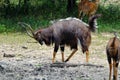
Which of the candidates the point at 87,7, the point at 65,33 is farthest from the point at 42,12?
the point at 65,33

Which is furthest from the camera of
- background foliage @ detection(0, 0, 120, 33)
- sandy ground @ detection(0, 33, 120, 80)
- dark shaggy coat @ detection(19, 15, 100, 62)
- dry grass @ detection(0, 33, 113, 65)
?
background foliage @ detection(0, 0, 120, 33)

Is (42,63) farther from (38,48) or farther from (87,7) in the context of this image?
(87,7)

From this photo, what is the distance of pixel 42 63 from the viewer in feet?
43.1

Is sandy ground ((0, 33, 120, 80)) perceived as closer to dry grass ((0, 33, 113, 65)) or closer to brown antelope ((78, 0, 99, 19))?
dry grass ((0, 33, 113, 65))

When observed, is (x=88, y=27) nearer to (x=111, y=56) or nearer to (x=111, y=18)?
(x=111, y=56)

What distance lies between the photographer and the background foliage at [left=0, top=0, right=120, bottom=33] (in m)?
21.2

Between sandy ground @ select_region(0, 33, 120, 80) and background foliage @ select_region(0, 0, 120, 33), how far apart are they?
263cm

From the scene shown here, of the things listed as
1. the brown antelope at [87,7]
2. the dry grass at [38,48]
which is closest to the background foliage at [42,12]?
the brown antelope at [87,7]

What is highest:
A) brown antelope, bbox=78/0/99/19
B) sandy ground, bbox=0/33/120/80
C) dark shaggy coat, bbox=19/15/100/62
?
brown antelope, bbox=78/0/99/19

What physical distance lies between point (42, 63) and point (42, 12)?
382 inches

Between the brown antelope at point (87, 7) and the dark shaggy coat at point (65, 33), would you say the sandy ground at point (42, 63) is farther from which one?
the brown antelope at point (87, 7)

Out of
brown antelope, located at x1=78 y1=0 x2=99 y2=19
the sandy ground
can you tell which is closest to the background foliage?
brown antelope, located at x1=78 y1=0 x2=99 y2=19

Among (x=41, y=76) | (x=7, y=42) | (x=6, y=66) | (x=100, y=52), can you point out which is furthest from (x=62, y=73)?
(x=7, y=42)

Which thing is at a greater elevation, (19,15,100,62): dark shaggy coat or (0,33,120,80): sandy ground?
(19,15,100,62): dark shaggy coat
